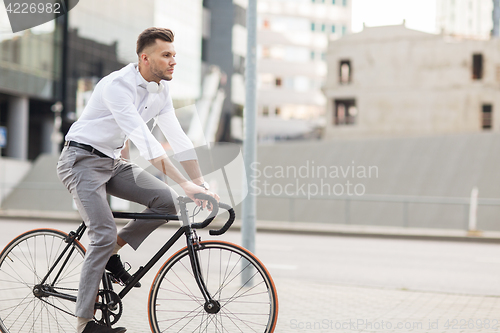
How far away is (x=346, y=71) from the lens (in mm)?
41750

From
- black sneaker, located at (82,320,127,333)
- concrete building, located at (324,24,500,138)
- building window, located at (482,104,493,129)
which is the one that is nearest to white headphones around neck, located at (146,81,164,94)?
black sneaker, located at (82,320,127,333)

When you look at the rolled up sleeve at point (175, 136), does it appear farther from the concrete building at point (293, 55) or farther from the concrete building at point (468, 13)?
the concrete building at point (468, 13)

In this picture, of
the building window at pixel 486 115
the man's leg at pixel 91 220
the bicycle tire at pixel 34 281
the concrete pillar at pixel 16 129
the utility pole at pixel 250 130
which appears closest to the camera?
the man's leg at pixel 91 220

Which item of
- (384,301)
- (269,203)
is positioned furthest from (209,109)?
(384,301)

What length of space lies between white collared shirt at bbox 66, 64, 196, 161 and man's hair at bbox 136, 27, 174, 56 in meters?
0.15

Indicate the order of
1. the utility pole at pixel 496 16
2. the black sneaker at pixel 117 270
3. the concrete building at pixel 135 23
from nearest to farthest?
the black sneaker at pixel 117 270 < the concrete building at pixel 135 23 < the utility pole at pixel 496 16

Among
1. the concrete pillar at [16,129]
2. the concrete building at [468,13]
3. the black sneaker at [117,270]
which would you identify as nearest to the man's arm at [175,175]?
the black sneaker at [117,270]

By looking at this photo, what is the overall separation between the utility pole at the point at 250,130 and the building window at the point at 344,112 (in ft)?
117

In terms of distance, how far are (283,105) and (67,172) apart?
6821cm

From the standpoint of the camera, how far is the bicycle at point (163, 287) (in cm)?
325

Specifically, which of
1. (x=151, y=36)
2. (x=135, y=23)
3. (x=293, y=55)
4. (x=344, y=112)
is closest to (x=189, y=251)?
(x=151, y=36)

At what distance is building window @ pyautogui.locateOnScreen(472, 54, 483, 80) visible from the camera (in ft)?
123

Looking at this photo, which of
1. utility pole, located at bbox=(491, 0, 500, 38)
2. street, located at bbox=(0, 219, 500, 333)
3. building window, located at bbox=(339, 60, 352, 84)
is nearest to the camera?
street, located at bbox=(0, 219, 500, 333)

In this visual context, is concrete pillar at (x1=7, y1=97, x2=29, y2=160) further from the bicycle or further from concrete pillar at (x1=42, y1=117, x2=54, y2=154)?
the bicycle
